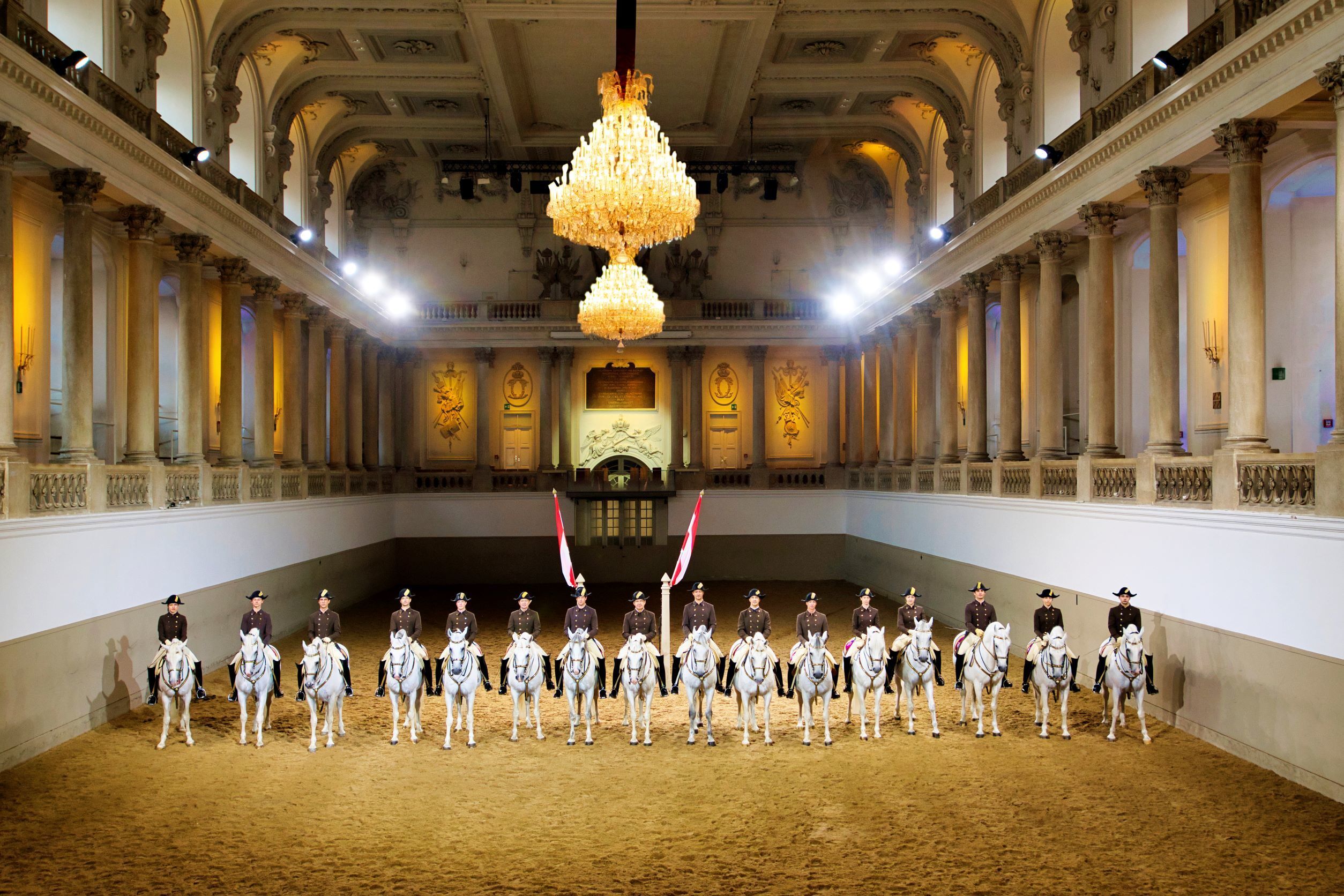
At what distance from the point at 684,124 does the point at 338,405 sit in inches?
487

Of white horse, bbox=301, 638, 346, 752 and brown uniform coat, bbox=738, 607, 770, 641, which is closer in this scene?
white horse, bbox=301, 638, 346, 752

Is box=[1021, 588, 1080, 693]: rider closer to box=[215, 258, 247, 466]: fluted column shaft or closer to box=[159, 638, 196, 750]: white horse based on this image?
box=[159, 638, 196, 750]: white horse

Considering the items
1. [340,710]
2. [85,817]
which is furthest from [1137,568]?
[85,817]

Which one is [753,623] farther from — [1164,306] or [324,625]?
[1164,306]

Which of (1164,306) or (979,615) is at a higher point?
(1164,306)

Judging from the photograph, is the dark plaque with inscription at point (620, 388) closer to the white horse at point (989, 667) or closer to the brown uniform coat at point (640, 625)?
the brown uniform coat at point (640, 625)

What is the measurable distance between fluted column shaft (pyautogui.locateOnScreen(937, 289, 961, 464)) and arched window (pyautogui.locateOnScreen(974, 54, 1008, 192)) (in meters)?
2.77

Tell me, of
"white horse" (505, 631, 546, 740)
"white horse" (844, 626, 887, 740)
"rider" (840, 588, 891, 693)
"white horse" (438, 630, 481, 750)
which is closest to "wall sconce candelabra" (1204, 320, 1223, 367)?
"rider" (840, 588, 891, 693)

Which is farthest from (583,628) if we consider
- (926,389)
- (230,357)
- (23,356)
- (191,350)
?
(926,389)

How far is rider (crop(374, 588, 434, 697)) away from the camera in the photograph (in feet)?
39.2

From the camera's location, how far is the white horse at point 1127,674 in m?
11.4

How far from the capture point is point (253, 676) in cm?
1181

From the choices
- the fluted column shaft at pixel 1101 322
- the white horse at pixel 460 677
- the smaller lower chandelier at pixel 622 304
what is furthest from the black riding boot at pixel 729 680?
the smaller lower chandelier at pixel 622 304

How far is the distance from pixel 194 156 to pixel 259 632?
9.17m
